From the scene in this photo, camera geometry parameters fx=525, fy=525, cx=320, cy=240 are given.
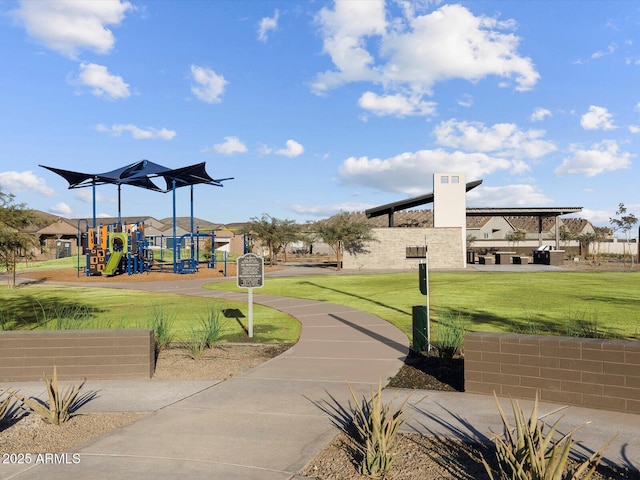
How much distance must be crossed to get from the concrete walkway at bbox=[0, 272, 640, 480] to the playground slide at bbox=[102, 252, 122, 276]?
26.2m

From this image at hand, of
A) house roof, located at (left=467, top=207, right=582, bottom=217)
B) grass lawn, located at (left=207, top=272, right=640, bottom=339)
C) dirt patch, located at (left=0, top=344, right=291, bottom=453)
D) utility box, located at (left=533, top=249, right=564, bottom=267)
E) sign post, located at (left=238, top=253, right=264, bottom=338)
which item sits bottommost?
dirt patch, located at (left=0, top=344, right=291, bottom=453)

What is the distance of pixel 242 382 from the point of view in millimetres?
7773

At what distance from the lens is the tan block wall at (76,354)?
315 inches

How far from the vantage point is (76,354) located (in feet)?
26.4

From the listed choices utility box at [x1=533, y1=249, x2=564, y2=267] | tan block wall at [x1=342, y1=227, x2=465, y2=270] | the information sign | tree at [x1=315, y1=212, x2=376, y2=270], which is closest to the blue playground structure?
tree at [x1=315, y1=212, x2=376, y2=270]

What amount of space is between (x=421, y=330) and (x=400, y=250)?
3311 centimetres

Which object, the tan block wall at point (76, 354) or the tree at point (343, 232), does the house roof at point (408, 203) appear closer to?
the tree at point (343, 232)

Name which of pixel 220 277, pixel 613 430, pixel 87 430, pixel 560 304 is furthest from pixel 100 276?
pixel 613 430

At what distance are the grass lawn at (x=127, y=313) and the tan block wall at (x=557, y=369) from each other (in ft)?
17.0

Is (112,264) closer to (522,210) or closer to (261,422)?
(261,422)

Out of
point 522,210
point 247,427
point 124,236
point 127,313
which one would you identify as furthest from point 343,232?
point 247,427

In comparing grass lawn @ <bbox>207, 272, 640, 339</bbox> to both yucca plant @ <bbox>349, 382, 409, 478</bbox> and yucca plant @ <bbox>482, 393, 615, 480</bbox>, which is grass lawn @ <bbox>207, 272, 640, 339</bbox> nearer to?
yucca plant @ <bbox>482, 393, 615, 480</bbox>

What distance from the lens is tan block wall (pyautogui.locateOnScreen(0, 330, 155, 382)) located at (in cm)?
800

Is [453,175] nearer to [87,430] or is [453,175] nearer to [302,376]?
[302,376]
